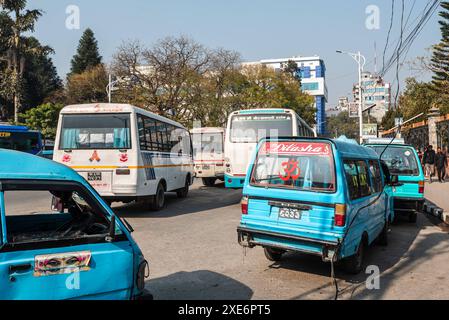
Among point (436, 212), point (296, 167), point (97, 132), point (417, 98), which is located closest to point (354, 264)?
point (296, 167)

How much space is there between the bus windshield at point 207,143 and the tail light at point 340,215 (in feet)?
47.5

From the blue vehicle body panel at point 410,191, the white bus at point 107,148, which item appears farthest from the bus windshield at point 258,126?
the blue vehicle body panel at point 410,191

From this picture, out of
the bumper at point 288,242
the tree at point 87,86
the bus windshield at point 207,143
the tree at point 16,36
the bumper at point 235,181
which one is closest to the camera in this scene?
the bumper at point 288,242

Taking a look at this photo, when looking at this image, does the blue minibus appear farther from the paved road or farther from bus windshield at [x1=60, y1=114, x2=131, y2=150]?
bus windshield at [x1=60, y1=114, x2=131, y2=150]

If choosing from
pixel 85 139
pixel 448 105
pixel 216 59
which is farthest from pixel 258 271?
pixel 216 59

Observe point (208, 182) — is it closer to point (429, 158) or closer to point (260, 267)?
point (429, 158)

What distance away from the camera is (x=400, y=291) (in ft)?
16.7

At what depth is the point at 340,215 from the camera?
512cm

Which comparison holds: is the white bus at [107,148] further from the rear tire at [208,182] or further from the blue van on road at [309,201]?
the rear tire at [208,182]

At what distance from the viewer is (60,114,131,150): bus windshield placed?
10.1 metres

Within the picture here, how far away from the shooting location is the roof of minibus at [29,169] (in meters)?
2.89

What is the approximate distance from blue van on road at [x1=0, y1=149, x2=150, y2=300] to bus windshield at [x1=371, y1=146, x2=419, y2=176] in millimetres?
8193

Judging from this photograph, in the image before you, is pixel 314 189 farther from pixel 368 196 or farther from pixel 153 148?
pixel 153 148

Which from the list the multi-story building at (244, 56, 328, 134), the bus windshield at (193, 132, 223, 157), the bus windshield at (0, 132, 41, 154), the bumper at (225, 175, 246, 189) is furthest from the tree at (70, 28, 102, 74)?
the multi-story building at (244, 56, 328, 134)
